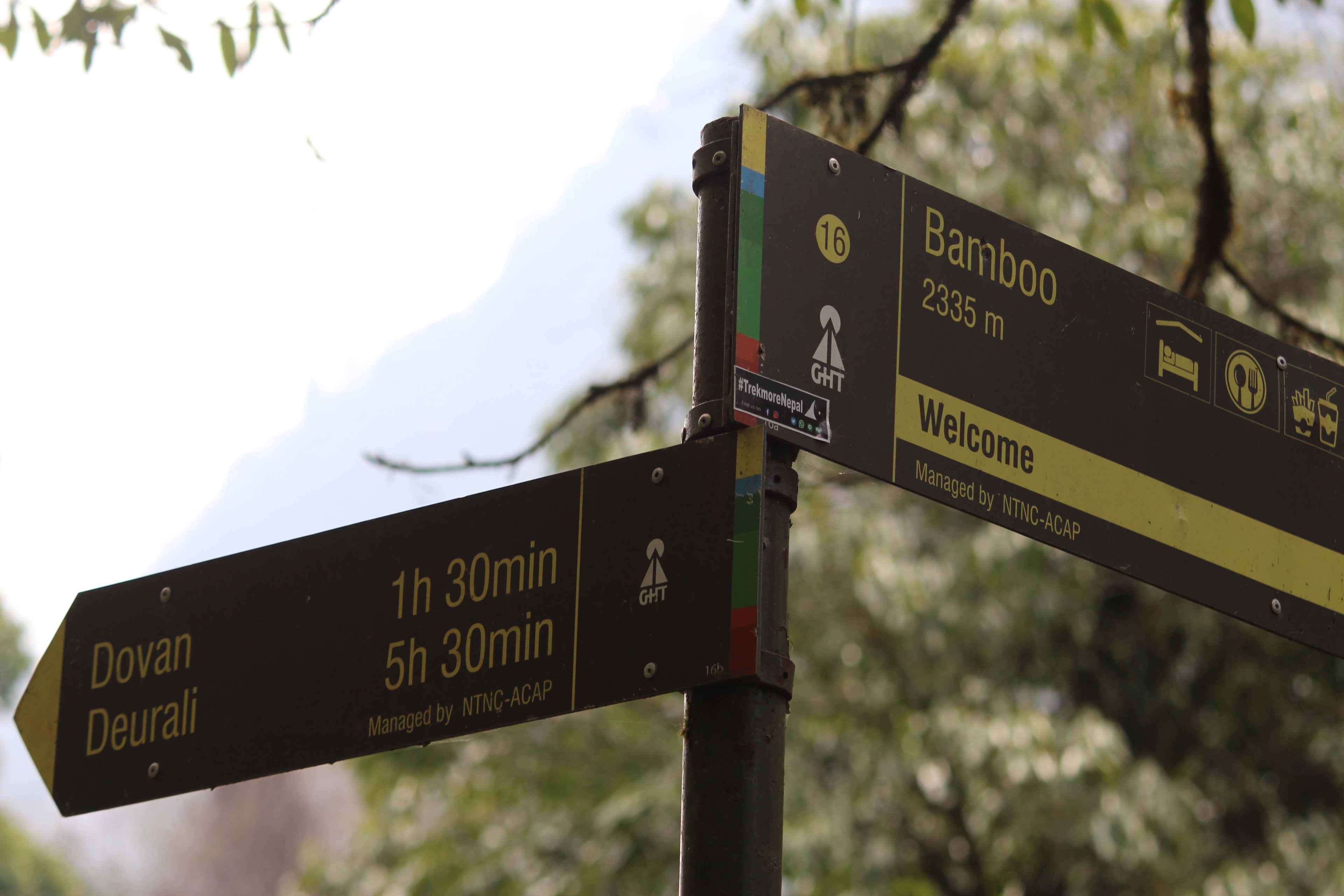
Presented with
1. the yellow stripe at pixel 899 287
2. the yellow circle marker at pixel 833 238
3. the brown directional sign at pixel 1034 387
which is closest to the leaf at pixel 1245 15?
the brown directional sign at pixel 1034 387

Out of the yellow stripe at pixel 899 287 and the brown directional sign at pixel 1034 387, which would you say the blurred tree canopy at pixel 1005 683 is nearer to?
the brown directional sign at pixel 1034 387

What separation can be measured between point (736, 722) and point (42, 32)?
2742 millimetres

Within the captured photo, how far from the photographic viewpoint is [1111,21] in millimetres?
4078

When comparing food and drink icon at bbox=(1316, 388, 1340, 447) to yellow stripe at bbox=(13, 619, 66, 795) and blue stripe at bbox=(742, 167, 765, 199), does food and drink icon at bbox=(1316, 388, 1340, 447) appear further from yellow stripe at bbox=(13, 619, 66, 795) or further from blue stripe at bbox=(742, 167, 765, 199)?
yellow stripe at bbox=(13, 619, 66, 795)

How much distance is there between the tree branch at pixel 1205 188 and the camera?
13.5 ft

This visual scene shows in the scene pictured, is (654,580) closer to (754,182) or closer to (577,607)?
(577,607)

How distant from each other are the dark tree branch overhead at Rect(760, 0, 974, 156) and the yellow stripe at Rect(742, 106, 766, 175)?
1953 millimetres

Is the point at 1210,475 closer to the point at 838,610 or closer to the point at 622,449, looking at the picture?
the point at 622,449

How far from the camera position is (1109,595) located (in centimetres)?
910

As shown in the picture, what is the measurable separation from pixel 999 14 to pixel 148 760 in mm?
8945

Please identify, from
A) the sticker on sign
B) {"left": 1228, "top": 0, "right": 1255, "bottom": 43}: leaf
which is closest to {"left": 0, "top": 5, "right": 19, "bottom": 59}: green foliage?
the sticker on sign

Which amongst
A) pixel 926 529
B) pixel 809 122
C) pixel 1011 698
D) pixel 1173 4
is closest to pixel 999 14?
pixel 809 122

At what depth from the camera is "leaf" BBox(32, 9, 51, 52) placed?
3.59 m

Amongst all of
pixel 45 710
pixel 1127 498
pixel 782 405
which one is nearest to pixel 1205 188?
pixel 1127 498
